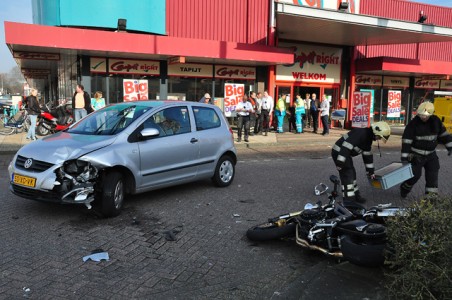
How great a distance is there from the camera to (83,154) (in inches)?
205

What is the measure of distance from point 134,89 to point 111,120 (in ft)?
32.7

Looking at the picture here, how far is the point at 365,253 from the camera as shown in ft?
11.5

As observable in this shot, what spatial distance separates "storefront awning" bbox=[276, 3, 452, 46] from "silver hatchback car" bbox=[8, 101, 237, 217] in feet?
28.0

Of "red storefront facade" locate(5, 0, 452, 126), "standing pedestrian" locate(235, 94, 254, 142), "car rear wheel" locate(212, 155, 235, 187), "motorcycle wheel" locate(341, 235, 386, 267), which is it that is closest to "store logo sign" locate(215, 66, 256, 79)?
"red storefront facade" locate(5, 0, 452, 126)

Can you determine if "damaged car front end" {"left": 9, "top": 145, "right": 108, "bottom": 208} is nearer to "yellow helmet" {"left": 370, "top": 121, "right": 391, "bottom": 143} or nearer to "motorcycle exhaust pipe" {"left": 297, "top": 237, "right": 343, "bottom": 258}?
"motorcycle exhaust pipe" {"left": 297, "top": 237, "right": 343, "bottom": 258}

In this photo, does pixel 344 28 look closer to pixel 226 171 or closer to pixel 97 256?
pixel 226 171

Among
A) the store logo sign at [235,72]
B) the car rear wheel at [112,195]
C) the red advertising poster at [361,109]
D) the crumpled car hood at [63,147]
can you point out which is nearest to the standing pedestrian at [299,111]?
the store logo sign at [235,72]

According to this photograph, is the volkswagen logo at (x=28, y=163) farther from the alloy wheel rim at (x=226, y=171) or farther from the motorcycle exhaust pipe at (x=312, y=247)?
the motorcycle exhaust pipe at (x=312, y=247)

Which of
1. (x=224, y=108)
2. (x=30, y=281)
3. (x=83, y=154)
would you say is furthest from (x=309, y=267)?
(x=224, y=108)

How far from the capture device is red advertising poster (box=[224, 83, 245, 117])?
1789cm

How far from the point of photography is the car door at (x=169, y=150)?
598cm

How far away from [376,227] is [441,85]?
81.6ft

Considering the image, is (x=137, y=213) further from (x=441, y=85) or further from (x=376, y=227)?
(x=441, y=85)

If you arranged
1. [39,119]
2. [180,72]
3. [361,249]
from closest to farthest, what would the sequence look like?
[361,249] → [39,119] → [180,72]
